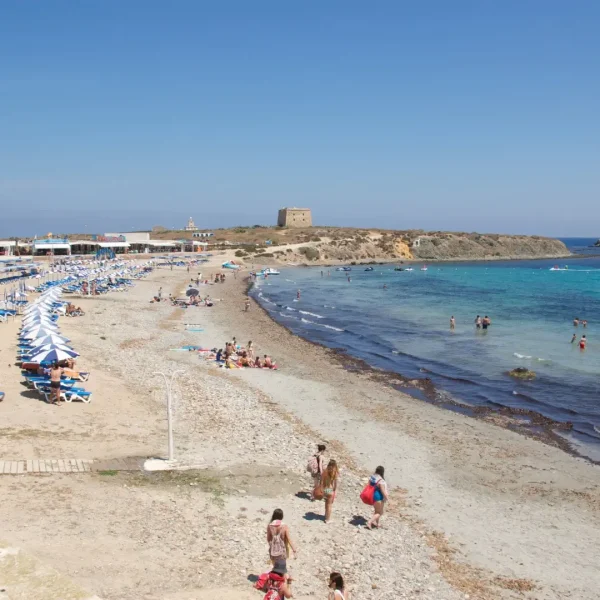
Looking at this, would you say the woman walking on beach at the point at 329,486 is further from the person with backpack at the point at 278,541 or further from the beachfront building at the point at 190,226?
the beachfront building at the point at 190,226

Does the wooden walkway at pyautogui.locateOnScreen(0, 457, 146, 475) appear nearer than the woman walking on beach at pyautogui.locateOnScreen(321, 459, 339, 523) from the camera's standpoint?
No

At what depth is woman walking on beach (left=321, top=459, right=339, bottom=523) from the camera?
1065cm

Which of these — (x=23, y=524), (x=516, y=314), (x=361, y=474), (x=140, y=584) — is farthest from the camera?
(x=516, y=314)

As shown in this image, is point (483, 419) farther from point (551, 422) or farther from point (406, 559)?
point (406, 559)

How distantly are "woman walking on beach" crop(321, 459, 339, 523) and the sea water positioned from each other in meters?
9.49

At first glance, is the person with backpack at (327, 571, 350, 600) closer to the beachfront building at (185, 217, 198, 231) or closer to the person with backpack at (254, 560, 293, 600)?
the person with backpack at (254, 560, 293, 600)

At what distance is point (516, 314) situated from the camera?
4584cm

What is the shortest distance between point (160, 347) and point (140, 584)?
65.7ft

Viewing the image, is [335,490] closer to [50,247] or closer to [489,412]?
[489,412]

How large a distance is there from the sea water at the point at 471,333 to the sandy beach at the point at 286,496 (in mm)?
4085

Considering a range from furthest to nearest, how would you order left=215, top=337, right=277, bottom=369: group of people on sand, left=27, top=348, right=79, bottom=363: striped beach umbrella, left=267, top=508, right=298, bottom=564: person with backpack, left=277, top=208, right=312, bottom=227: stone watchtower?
left=277, top=208, right=312, bottom=227: stone watchtower → left=215, top=337, right=277, bottom=369: group of people on sand → left=27, top=348, right=79, bottom=363: striped beach umbrella → left=267, top=508, right=298, bottom=564: person with backpack

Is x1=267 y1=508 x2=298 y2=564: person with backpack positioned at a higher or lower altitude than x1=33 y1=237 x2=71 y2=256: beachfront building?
lower

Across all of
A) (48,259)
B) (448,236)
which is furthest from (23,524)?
(448,236)

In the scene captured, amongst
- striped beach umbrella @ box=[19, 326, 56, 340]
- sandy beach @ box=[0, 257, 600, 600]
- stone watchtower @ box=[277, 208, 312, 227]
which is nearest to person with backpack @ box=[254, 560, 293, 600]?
sandy beach @ box=[0, 257, 600, 600]
